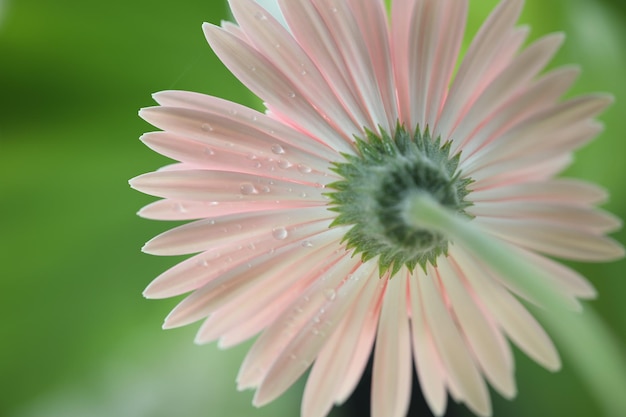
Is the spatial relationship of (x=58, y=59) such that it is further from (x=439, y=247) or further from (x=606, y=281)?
(x=606, y=281)

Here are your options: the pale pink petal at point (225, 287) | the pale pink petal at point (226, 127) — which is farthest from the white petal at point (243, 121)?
the pale pink petal at point (225, 287)

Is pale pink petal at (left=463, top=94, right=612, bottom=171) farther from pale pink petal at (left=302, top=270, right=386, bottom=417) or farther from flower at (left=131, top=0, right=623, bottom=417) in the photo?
pale pink petal at (left=302, top=270, right=386, bottom=417)

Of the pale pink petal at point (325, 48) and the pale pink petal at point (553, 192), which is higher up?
the pale pink petal at point (325, 48)

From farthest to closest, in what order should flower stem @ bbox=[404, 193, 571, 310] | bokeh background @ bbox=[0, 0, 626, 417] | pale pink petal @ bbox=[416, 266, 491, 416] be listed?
bokeh background @ bbox=[0, 0, 626, 417] → pale pink petal @ bbox=[416, 266, 491, 416] → flower stem @ bbox=[404, 193, 571, 310]

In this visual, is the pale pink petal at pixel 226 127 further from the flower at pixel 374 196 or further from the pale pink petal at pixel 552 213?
the pale pink petal at pixel 552 213

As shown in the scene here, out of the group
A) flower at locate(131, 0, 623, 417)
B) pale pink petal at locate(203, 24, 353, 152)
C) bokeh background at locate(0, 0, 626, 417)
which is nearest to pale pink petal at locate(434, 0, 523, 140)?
flower at locate(131, 0, 623, 417)

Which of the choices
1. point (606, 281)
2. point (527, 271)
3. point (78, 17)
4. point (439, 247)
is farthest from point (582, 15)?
point (78, 17)

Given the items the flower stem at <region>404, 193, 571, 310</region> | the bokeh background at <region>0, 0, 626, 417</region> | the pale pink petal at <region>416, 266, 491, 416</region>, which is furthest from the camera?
the bokeh background at <region>0, 0, 626, 417</region>
